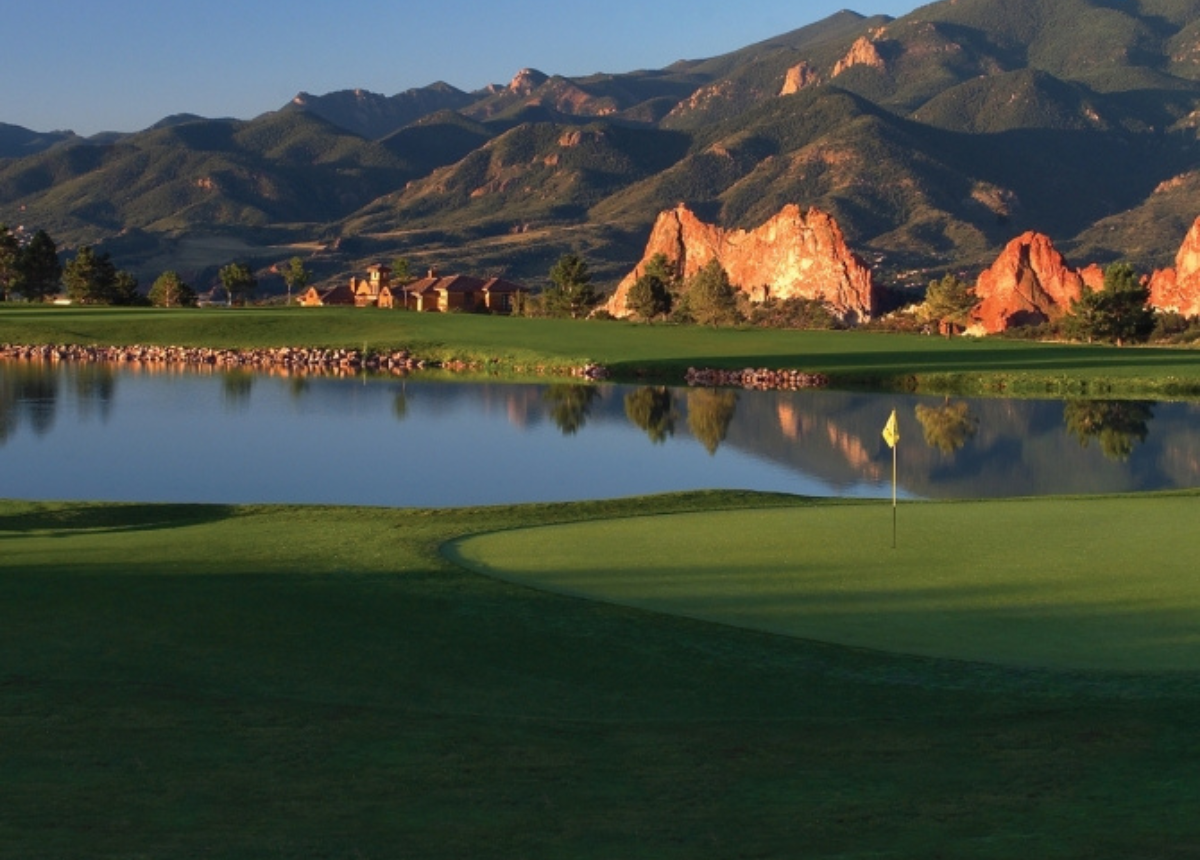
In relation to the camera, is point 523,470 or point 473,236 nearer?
point 523,470

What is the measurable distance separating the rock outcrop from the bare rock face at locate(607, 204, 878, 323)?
55.5ft

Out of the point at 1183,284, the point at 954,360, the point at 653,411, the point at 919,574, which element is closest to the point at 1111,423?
the point at 653,411

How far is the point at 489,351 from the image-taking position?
64.4 metres

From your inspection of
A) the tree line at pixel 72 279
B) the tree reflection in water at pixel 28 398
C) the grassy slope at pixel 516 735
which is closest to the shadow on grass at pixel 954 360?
the tree reflection in water at pixel 28 398

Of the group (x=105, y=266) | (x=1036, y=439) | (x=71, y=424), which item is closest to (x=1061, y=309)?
(x=105, y=266)

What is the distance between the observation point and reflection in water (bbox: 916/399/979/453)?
36.5m

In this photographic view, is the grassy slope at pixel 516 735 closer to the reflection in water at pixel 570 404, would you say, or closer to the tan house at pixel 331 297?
the reflection in water at pixel 570 404

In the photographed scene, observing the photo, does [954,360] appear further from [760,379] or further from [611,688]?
[611,688]

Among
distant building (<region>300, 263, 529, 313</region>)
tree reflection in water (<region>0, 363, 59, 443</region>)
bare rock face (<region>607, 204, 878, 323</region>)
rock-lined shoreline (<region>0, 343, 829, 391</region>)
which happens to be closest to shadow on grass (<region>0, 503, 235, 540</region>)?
tree reflection in water (<region>0, 363, 59, 443</region>)

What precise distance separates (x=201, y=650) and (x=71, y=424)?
29.0 m

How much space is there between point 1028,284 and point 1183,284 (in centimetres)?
1027

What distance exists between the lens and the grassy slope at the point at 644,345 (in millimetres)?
54812

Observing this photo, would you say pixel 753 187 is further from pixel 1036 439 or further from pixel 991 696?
pixel 991 696

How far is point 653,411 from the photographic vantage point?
145 feet
